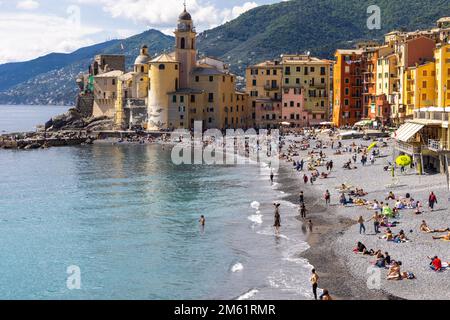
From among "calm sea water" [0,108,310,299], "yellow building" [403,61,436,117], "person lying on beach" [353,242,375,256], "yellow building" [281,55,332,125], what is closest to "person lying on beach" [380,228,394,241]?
"person lying on beach" [353,242,375,256]

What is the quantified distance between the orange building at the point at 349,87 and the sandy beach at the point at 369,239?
140ft

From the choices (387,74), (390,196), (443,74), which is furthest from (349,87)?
(390,196)

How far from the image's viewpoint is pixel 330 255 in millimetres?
33000

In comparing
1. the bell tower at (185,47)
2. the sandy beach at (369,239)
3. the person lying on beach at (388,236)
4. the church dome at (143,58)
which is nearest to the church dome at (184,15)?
the bell tower at (185,47)

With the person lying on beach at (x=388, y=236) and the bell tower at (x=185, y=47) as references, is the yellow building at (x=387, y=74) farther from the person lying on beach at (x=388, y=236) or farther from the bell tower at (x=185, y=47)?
the person lying on beach at (x=388, y=236)

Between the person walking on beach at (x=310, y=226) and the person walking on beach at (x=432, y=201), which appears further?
the person walking on beach at (x=310, y=226)

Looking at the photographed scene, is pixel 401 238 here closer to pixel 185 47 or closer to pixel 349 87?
pixel 349 87

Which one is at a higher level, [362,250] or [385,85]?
[385,85]

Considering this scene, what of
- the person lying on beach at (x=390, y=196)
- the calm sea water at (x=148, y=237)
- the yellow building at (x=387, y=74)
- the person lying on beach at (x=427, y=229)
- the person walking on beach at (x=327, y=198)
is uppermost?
the yellow building at (x=387, y=74)

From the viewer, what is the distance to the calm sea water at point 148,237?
29750 millimetres

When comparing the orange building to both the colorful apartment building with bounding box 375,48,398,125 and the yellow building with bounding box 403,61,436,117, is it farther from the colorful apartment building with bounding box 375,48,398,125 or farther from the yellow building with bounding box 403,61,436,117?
the yellow building with bounding box 403,61,436,117

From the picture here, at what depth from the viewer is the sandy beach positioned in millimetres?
26562

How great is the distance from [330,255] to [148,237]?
39.3 ft

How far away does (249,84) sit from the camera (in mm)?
119125
